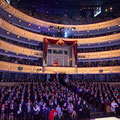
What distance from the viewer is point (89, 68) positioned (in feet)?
77.3

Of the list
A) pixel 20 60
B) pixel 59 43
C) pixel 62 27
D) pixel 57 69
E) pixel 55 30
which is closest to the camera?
pixel 20 60

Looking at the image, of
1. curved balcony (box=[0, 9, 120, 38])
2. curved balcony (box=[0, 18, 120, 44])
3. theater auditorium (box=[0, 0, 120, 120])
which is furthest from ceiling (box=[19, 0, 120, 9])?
curved balcony (box=[0, 18, 120, 44])

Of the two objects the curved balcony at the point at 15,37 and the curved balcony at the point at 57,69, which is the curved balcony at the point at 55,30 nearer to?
the curved balcony at the point at 15,37

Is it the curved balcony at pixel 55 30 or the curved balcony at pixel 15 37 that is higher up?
the curved balcony at pixel 55 30

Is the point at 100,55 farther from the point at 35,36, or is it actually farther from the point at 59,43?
the point at 35,36

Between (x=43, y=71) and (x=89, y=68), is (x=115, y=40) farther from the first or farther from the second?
(x=43, y=71)

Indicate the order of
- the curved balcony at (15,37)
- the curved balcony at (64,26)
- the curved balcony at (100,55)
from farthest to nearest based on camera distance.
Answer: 1. the curved balcony at (100,55)
2. the curved balcony at (64,26)
3. the curved balcony at (15,37)

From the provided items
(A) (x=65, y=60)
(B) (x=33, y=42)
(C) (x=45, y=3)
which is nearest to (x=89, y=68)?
(A) (x=65, y=60)

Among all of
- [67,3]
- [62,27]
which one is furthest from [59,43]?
[67,3]

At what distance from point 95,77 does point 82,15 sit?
15.8 m

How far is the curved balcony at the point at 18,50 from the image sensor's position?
1741 centimetres

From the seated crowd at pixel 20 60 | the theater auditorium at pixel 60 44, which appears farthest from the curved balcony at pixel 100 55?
the seated crowd at pixel 20 60

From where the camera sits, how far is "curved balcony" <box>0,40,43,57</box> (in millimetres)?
17409

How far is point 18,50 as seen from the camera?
2039 cm
